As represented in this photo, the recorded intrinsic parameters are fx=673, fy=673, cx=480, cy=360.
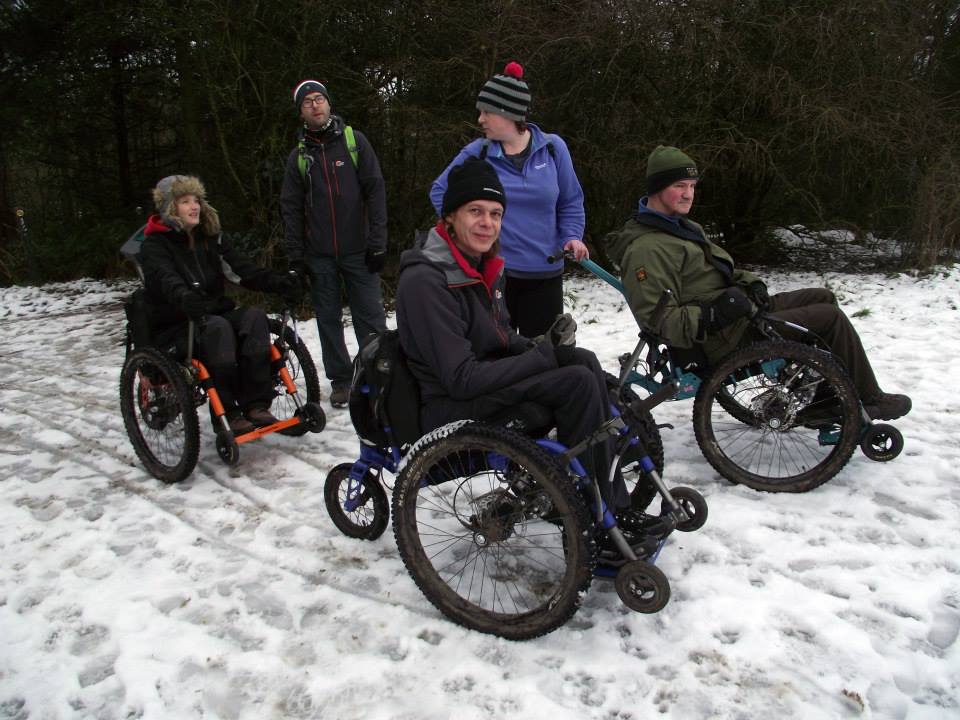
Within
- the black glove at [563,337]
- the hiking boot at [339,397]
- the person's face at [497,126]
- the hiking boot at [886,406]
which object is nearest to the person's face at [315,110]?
the person's face at [497,126]

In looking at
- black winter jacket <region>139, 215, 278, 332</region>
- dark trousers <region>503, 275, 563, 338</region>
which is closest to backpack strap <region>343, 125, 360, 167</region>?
black winter jacket <region>139, 215, 278, 332</region>

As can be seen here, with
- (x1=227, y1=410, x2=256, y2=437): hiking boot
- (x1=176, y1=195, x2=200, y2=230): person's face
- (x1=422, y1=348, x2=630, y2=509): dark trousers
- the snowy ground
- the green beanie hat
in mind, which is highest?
the green beanie hat

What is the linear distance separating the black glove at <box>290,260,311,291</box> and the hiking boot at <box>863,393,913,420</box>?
2915 mm

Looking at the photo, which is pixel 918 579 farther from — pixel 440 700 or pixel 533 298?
pixel 533 298

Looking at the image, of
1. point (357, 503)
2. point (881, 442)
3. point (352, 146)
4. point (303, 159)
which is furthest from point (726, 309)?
point (303, 159)

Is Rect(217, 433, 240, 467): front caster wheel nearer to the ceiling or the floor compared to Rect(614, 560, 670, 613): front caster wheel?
nearer to the floor

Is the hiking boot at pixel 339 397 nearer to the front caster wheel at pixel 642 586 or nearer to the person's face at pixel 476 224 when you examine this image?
the person's face at pixel 476 224

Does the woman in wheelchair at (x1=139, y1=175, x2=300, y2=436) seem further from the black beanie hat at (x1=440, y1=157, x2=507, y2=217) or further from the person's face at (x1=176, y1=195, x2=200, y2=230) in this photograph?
the black beanie hat at (x1=440, y1=157, x2=507, y2=217)

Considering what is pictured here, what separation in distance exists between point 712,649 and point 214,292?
2975 mm

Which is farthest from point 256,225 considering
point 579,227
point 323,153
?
point 579,227

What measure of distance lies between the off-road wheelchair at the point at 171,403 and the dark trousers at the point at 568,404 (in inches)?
64.6

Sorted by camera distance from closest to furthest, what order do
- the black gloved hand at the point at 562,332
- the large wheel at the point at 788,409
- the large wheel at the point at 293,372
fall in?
the black gloved hand at the point at 562,332
the large wheel at the point at 788,409
the large wheel at the point at 293,372

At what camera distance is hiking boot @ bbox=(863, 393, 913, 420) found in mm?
2898

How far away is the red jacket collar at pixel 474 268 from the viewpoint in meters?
→ 2.17
